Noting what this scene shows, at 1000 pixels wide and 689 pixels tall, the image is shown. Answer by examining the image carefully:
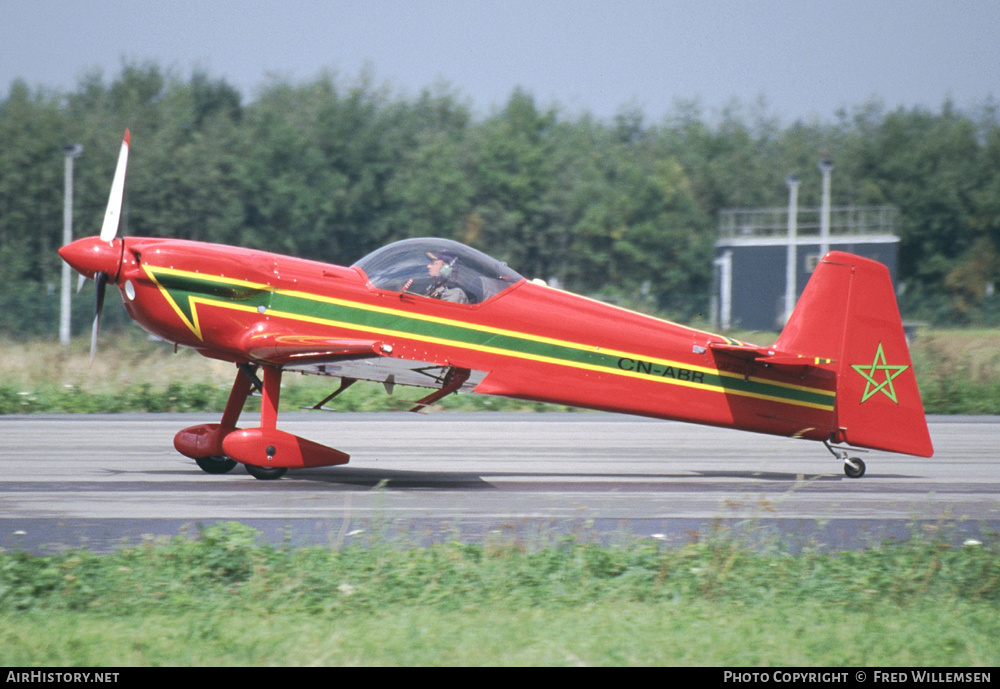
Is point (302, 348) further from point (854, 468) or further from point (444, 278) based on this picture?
point (854, 468)

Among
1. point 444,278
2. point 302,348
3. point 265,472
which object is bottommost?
point 265,472

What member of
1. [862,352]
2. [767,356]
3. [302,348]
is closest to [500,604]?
[302,348]

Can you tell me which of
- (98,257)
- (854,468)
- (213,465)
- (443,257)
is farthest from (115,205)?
(854,468)

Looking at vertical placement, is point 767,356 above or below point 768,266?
below

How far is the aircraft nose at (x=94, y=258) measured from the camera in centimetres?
880

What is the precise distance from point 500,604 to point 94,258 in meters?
5.65

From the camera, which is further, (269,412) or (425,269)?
(425,269)

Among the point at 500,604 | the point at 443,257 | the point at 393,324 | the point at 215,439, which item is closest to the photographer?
the point at 500,604

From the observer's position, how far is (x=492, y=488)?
9023 mm

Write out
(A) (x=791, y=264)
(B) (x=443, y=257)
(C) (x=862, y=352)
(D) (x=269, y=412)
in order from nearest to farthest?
(D) (x=269, y=412) → (B) (x=443, y=257) → (C) (x=862, y=352) → (A) (x=791, y=264)

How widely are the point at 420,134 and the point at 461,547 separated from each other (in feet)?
184

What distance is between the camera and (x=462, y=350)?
30.3 ft

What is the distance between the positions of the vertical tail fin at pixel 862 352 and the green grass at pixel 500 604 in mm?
3740
